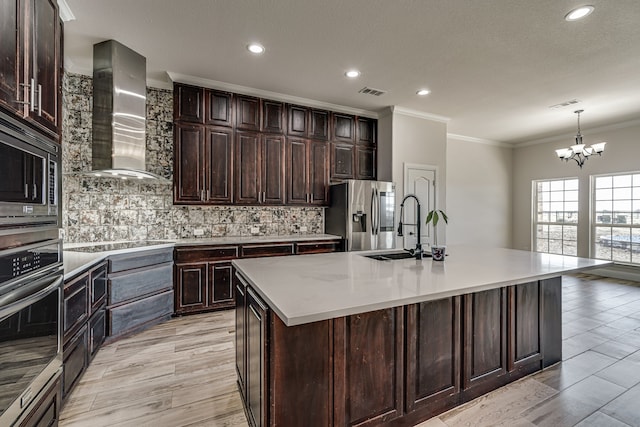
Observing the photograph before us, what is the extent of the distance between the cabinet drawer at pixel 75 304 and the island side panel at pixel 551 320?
3.28m

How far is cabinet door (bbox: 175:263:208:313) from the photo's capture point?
346 cm

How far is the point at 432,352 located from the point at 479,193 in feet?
19.7

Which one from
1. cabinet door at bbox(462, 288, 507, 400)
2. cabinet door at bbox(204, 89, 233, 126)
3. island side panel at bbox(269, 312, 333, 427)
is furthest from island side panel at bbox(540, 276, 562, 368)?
cabinet door at bbox(204, 89, 233, 126)

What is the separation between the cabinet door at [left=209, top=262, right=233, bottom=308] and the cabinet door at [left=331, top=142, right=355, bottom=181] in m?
2.10

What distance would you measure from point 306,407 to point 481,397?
4.29 feet

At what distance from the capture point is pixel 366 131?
5039mm

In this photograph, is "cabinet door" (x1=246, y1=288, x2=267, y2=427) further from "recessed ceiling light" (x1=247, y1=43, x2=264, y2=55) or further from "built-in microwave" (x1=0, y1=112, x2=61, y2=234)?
"recessed ceiling light" (x1=247, y1=43, x2=264, y2=55)

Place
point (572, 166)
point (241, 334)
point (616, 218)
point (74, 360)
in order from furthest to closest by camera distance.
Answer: point (572, 166) → point (616, 218) → point (74, 360) → point (241, 334)

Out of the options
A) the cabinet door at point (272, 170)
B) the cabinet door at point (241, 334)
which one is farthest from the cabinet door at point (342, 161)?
the cabinet door at point (241, 334)

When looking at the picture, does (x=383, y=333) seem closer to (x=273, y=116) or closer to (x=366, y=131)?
(x=273, y=116)

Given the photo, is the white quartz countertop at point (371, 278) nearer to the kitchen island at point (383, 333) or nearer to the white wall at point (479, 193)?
the kitchen island at point (383, 333)

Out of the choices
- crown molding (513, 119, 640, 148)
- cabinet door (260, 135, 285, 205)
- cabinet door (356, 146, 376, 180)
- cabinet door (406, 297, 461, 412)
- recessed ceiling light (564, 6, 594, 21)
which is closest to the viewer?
cabinet door (406, 297, 461, 412)

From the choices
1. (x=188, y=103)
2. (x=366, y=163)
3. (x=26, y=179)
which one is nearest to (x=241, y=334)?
(x=26, y=179)

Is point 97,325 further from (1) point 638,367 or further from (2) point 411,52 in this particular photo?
(1) point 638,367
